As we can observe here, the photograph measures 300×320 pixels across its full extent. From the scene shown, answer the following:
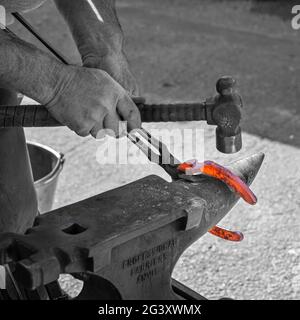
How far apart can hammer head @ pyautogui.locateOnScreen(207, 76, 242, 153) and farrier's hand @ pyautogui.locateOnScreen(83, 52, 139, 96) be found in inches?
13.9

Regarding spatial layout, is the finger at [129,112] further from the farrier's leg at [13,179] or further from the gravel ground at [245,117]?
the gravel ground at [245,117]

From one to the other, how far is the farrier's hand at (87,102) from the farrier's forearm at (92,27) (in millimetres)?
233

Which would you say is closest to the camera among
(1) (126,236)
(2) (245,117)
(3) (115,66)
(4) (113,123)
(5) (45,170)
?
(1) (126,236)

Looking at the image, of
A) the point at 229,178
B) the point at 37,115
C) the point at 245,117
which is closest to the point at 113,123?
the point at 37,115

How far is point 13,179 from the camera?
5.24 ft

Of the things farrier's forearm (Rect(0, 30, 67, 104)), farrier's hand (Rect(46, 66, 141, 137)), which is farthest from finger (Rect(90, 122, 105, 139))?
farrier's forearm (Rect(0, 30, 67, 104))

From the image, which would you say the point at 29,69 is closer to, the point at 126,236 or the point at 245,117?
the point at 126,236

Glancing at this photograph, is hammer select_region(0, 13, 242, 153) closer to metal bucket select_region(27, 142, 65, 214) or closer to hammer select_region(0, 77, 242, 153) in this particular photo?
hammer select_region(0, 77, 242, 153)

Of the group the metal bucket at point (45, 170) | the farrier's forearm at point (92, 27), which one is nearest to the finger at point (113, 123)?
the farrier's forearm at point (92, 27)

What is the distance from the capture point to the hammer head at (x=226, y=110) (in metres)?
1.27

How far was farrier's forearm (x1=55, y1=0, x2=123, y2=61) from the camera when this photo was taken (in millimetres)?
1581

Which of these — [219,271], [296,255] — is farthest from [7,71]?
[296,255]

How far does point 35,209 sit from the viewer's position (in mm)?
1704

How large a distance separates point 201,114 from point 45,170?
118 cm
